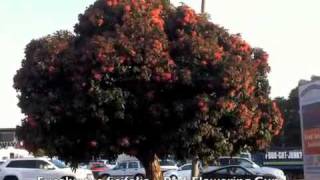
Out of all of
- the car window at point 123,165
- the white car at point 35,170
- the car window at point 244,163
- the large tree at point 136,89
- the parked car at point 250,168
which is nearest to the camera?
the large tree at point 136,89

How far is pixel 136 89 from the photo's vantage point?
472 inches

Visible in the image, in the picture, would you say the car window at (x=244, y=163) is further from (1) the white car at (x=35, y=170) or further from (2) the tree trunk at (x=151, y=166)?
(2) the tree trunk at (x=151, y=166)

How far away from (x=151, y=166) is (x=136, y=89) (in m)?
2.41

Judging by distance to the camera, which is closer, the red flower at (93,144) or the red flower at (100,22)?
the red flower at (93,144)

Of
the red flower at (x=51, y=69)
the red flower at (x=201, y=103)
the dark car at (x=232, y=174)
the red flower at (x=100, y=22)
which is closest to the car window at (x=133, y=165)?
the dark car at (x=232, y=174)

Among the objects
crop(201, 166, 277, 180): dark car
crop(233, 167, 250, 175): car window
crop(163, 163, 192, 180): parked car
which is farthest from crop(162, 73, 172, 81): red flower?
crop(163, 163, 192, 180): parked car

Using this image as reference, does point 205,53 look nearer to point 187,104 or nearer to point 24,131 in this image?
point 187,104

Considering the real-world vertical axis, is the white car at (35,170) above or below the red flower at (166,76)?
below

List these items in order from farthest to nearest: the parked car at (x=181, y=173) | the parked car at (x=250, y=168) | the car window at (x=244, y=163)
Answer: the parked car at (x=181, y=173)
the car window at (x=244, y=163)
the parked car at (x=250, y=168)

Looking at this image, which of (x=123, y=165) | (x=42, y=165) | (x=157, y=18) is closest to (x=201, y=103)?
(x=157, y=18)

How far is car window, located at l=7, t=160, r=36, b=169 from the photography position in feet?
103

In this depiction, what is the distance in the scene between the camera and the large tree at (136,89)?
11.7 metres

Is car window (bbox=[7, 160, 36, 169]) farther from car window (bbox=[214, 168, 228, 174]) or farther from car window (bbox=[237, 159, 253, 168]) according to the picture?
car window (bbox=[237, 159, 253, 168])

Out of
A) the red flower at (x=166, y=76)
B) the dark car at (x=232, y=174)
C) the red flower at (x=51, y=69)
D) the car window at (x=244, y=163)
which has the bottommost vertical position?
the dark car at (x=232, y=174)
